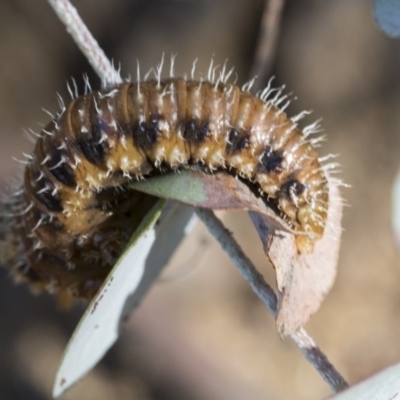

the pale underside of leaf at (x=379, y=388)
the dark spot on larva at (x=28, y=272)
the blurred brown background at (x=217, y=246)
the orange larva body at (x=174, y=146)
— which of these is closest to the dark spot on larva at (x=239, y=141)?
the orange larva body at (x=174, y=146)

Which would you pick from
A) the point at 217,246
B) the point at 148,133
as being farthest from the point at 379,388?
the point at 217,246

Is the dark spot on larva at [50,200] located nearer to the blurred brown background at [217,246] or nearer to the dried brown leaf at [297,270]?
the dried brown leaf at [297,270]

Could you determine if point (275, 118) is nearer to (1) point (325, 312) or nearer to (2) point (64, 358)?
(2) point (64, 358)

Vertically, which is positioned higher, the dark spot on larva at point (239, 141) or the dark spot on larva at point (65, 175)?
the dark spot on larva at point (65, 175)

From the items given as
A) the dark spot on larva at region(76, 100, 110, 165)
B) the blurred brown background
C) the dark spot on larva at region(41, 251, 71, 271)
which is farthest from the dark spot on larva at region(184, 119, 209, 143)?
the blurred brown background

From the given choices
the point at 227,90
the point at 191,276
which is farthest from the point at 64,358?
the point at 191,276

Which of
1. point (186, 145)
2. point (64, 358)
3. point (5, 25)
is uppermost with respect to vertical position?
point (5, 25)

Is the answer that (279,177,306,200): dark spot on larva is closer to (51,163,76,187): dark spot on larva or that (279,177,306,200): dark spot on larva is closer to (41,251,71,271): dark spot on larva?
(51,163,76,187): dark spot on larva

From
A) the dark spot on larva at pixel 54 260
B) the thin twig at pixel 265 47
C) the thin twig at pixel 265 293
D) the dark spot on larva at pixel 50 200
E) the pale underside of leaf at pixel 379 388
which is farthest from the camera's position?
the thin twig at pixel 265 47
